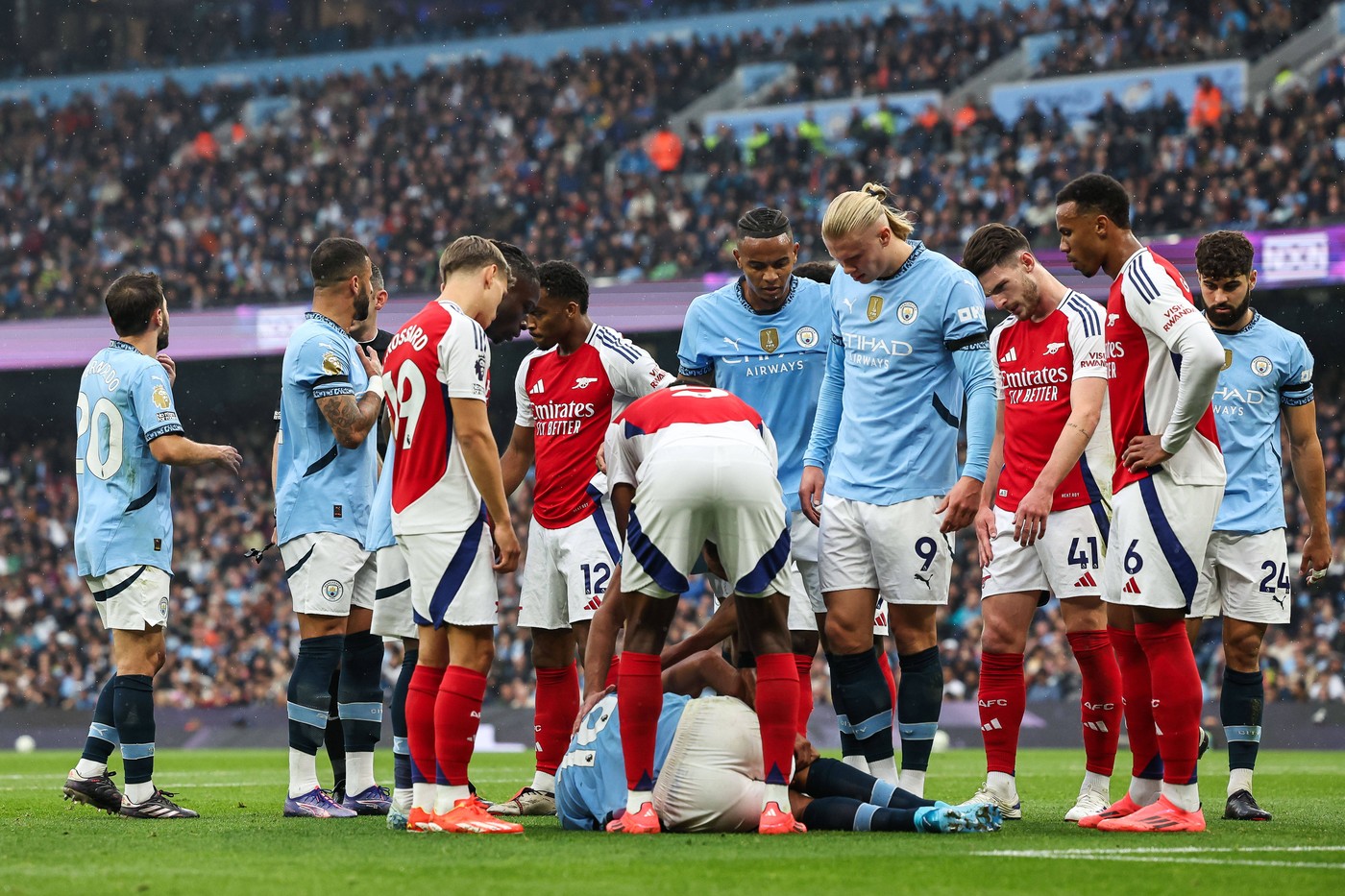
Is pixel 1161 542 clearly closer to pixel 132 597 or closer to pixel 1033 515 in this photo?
pixel 1033 515

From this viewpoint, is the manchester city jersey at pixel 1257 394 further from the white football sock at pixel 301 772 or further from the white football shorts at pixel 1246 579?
the white football sock at pixel 301 772

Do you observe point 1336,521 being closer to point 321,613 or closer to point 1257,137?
point 1257,137

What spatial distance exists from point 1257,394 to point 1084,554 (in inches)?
74.9

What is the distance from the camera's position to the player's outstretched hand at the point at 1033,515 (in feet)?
20.6

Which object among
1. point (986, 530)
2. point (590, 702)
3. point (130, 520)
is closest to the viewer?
point (590, 702)

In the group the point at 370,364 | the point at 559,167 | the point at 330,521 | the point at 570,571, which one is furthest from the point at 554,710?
the point at 559,167

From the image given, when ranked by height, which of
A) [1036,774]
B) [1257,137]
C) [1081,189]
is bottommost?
[1036,774]

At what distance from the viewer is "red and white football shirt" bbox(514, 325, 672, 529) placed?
7.74 m

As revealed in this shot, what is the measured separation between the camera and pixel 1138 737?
6473mm

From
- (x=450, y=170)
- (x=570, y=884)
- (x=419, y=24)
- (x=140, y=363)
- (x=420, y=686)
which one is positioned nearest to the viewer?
(x=570, y=884)

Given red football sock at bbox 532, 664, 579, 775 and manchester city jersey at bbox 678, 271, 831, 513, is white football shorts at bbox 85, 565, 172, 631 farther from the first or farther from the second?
manchester city jersey at bbox 678, 271, 831, 513

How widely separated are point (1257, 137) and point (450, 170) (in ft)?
45.4

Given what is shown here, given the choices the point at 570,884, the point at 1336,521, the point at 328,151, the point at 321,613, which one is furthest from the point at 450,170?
the point at 570,884

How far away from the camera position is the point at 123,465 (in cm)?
765
